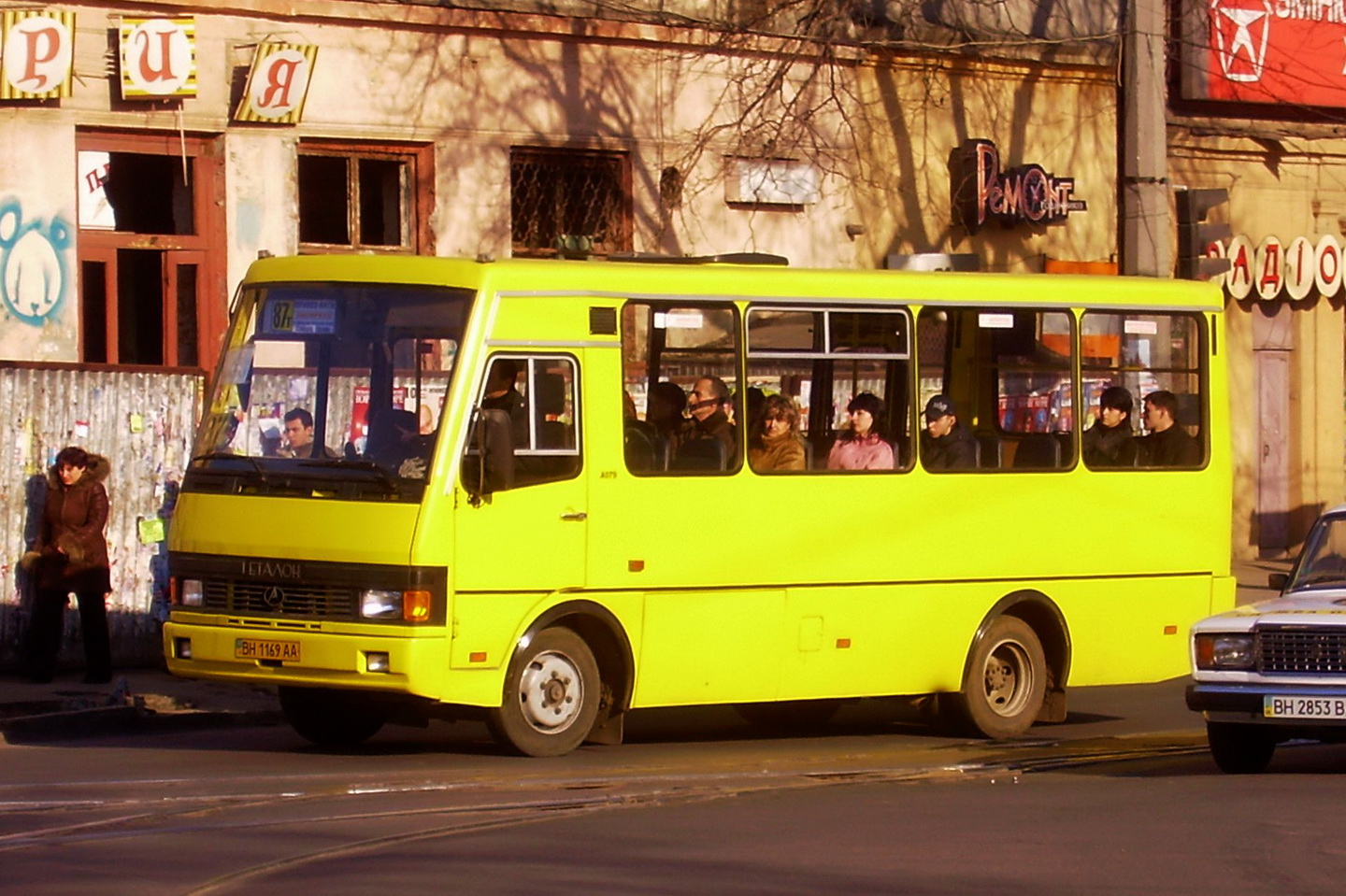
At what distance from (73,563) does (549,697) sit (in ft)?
16.2

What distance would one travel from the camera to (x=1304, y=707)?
38.3 ft

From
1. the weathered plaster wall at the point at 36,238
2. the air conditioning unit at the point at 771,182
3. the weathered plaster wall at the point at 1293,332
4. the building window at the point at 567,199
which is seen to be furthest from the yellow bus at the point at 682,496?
the weathered plaster wall at the point at 1293,332

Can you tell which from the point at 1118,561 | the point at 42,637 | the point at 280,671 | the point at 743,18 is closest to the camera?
the point at 280,671

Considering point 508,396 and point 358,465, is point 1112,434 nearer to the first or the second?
point 508,396

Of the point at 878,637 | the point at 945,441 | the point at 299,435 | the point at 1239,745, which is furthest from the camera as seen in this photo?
the point at 945,441

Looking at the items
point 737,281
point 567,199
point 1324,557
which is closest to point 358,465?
point 737,281

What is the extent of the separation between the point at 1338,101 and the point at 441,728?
1731cm

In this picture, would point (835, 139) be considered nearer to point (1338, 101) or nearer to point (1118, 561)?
point (1338, 101)

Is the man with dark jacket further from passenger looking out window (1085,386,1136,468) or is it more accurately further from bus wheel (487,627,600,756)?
passenger looking out window (1085,386,1136,468)

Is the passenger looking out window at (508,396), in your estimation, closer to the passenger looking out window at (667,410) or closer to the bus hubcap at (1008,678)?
the passenger looking out window at (667,410)

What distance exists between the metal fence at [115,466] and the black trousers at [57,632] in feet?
1.68

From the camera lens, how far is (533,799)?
10836mm

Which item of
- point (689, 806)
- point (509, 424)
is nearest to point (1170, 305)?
point (509, 424)

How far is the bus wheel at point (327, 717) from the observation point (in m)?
13.2
